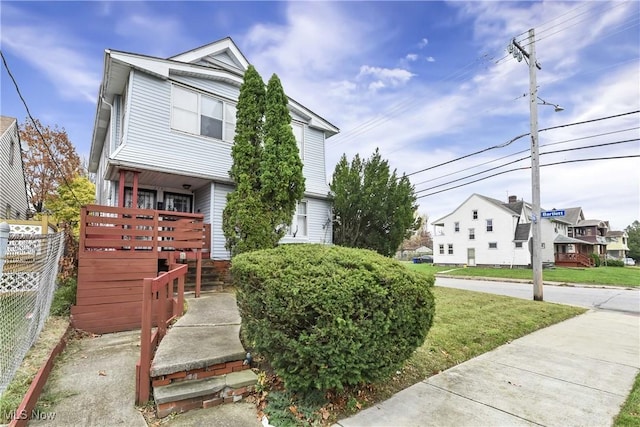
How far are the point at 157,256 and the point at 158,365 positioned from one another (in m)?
3.84

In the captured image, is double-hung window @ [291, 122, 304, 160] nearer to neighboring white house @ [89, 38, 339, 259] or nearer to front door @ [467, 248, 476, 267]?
neighboring white house @ [89, 38, 339, 259]

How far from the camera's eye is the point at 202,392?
307 centimetres

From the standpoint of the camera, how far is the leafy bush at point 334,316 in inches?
102

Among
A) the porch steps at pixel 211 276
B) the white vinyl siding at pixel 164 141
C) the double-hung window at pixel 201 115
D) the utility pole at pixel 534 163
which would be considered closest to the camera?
the porch steps at pixel 211 276

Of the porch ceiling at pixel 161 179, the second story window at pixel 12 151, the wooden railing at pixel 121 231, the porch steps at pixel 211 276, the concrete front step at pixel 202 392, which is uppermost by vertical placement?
the second story window at pixel 12 151

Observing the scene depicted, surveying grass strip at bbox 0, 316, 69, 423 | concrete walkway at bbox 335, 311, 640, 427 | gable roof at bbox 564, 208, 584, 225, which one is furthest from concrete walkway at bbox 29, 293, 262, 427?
gable roof at bbox 564, 208, 584, 225

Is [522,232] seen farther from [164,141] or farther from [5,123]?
[5,123]

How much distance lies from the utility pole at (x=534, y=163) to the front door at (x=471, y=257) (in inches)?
878

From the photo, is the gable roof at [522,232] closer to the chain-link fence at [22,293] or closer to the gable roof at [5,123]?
the chain-link fence at [22,293]

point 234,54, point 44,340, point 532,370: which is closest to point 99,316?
point 44,340

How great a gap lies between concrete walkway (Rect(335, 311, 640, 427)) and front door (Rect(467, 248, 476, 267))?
2778 centimetres

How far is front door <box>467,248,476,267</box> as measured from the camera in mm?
31234

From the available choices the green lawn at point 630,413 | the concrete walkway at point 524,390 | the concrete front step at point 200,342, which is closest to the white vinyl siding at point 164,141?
the concrete front step at point 200,342

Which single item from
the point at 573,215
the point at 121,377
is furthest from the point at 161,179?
the point at 573,215
